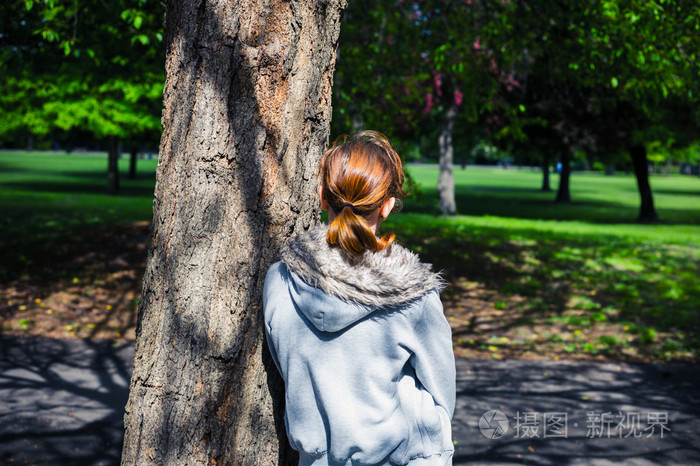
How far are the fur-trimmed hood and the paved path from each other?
2853mm

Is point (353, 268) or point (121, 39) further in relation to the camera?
point (121, 39)

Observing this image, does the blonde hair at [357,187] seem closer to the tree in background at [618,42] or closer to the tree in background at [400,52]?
the tree in background at [400,52]

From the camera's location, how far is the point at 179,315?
1986mm

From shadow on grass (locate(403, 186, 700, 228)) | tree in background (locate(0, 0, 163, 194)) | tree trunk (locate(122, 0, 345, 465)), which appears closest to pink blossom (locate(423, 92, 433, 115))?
shadow on grass (locate(403, 186, 700, 228))

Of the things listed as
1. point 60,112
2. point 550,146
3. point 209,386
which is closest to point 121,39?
point 209,386

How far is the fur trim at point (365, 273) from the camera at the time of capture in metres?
1.67

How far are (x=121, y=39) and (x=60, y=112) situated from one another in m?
12.4

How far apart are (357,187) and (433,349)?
52 centimetres

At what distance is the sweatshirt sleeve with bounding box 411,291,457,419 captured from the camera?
1726 mm

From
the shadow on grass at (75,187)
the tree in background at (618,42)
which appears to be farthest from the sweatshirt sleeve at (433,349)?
the shadow on grass at (75,187)

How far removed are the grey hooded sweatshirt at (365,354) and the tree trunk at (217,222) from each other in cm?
26

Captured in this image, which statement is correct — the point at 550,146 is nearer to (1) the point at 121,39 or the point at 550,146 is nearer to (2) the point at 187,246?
(1) the point at 121,39

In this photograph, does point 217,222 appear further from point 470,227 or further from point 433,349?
point 470,227

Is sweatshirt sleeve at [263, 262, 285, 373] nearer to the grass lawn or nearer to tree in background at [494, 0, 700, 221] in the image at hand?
the grass lawn
